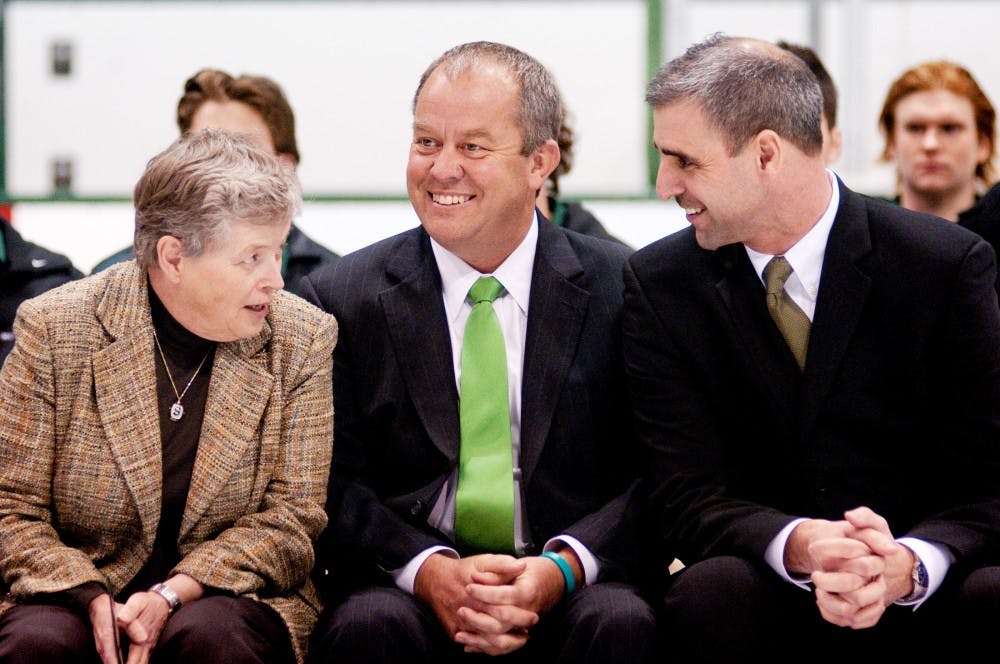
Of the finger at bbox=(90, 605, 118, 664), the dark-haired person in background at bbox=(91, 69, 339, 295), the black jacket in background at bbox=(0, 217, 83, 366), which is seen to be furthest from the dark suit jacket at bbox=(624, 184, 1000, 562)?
the black jacket in background at bbox=(0, 217, 83, 366)

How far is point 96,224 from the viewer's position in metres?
4.73

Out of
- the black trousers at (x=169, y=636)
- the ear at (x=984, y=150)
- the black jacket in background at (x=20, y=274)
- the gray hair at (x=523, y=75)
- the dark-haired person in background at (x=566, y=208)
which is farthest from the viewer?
the ear at (x=984, y=150)

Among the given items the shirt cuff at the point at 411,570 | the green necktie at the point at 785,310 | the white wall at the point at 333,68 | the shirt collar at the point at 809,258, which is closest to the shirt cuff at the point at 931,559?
the green necktie at the point at 785,310

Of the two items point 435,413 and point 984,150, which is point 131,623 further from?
point 984,150

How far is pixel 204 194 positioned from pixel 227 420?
0.43 metres

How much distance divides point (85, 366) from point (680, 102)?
4.15ft

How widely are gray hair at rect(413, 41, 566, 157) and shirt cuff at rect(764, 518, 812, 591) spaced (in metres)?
0.97

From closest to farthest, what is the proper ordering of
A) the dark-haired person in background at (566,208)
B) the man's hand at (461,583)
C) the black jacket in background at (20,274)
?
the man's hand at (461,583) → the black jacket in background at (20,274) → the dark-haired person in background at (566,208)

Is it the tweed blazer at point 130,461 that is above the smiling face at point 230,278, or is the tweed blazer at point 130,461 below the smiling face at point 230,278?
below

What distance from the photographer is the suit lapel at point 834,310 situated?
2648 mm

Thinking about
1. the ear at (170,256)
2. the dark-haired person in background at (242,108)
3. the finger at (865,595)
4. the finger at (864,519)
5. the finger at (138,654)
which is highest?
the dark-haired person in background at (242,108)

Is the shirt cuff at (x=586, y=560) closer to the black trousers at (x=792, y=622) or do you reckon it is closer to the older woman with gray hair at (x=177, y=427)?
the black trousers at (x=792, y=622)

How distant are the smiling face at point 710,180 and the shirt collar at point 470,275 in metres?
0.36

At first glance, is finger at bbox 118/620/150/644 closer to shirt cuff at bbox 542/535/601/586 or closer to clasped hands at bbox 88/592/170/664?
clasped hands at bbox 88/592/170/664
